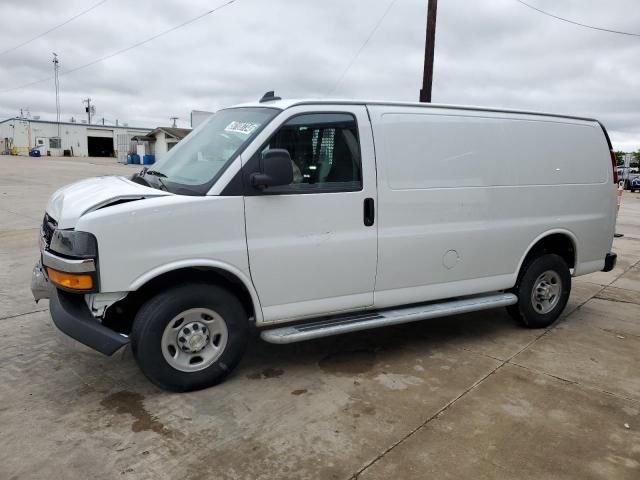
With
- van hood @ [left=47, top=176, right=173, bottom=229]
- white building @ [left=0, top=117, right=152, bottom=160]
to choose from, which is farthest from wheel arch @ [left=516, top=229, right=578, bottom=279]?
white building @ [left=0, top=117, right=152, bottom=160]

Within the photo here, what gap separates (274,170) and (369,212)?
90 cm

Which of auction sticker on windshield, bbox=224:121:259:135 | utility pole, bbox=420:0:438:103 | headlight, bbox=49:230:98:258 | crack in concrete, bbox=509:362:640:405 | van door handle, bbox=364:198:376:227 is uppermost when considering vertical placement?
utility pole, bbox=420:0:438:103

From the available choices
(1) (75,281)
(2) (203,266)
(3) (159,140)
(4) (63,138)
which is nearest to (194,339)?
(2) (203,266)

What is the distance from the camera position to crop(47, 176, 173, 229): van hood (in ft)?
11.1

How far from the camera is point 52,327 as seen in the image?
495 cm

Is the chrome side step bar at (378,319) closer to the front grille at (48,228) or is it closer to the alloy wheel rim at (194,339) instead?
the alloy wheel rim at (194,339)

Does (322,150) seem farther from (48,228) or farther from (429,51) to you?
(429,51)

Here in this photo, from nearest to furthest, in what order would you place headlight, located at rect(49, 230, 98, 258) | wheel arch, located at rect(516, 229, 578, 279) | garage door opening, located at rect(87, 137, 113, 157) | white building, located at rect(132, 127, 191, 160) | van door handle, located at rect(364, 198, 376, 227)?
headlight, located at rect(49, 230, 98, 258)
van door handle, located at rect(364, 198, 376, 227)
wheel arch, located at rect(516, 229, 578, 279)
white building, located at rect(132, 127, 191, 160)
garage door opening, located at rect(87, 137, 113, 157)

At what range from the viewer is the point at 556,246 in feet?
17.8

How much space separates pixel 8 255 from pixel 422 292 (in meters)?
6.47

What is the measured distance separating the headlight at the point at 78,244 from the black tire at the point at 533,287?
12.5ft

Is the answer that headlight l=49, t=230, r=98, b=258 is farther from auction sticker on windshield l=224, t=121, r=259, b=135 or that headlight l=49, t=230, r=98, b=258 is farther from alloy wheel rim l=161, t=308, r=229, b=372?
auction sticker on windshield l=224, t=121, r=259, b=135

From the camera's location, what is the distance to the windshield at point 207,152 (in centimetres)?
373

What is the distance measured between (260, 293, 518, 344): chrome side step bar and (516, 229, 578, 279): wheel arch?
454 millimetres
